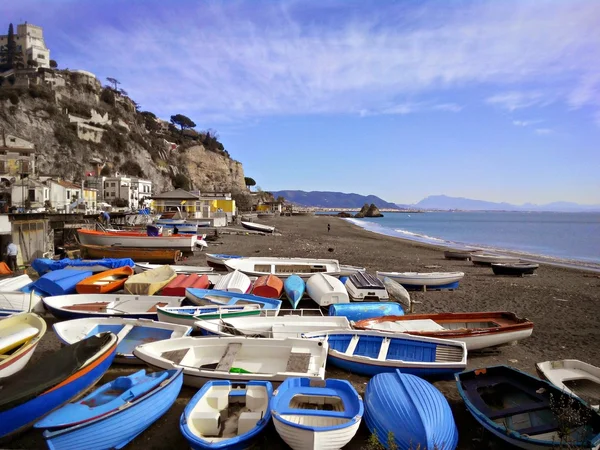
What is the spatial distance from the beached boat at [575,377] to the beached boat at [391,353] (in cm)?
138

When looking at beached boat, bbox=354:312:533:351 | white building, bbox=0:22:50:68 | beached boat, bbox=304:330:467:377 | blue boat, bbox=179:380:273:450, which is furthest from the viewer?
white building, bbox=0:22:50:68

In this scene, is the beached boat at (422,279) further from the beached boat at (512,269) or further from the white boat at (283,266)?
the beached boat at (512,269)

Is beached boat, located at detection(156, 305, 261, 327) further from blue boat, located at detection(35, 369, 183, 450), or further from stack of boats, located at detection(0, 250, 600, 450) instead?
blue boat, located at detection(35, 369, 183, 450)

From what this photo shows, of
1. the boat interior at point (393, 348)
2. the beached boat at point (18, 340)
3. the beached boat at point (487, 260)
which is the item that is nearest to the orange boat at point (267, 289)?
the boat interior at point (393, 348)

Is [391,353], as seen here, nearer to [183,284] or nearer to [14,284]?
[183,284]

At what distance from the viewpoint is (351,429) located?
4.66m

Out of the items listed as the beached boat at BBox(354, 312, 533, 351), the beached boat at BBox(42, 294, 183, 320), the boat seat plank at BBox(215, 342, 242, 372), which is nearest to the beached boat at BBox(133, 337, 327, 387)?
the boat seat plank at BBox(215, 342, 242, 372)

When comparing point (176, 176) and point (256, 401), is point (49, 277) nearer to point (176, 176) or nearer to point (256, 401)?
point (256, 401)

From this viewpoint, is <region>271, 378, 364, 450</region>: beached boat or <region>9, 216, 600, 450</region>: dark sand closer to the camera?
<region>271, 378, 364, 450</region>: beached boat

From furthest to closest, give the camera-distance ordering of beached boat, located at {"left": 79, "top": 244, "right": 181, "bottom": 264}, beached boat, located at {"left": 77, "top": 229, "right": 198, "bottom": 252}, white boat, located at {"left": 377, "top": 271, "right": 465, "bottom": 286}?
beached boat, located at {"left": 77, "top": 229, "right": 198, "bottom": 252} → beached boat, located at {"left": 79, "top": 244, "right": 181, "bottom": 264} → white boat, located at {"left": 377, "top": 271, "right": 465, "bottom": 286}

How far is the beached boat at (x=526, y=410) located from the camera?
15.5 ft

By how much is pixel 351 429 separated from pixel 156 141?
100m

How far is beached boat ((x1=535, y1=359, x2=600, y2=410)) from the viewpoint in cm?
627

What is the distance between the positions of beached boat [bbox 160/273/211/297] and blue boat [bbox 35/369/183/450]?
5958 mm
